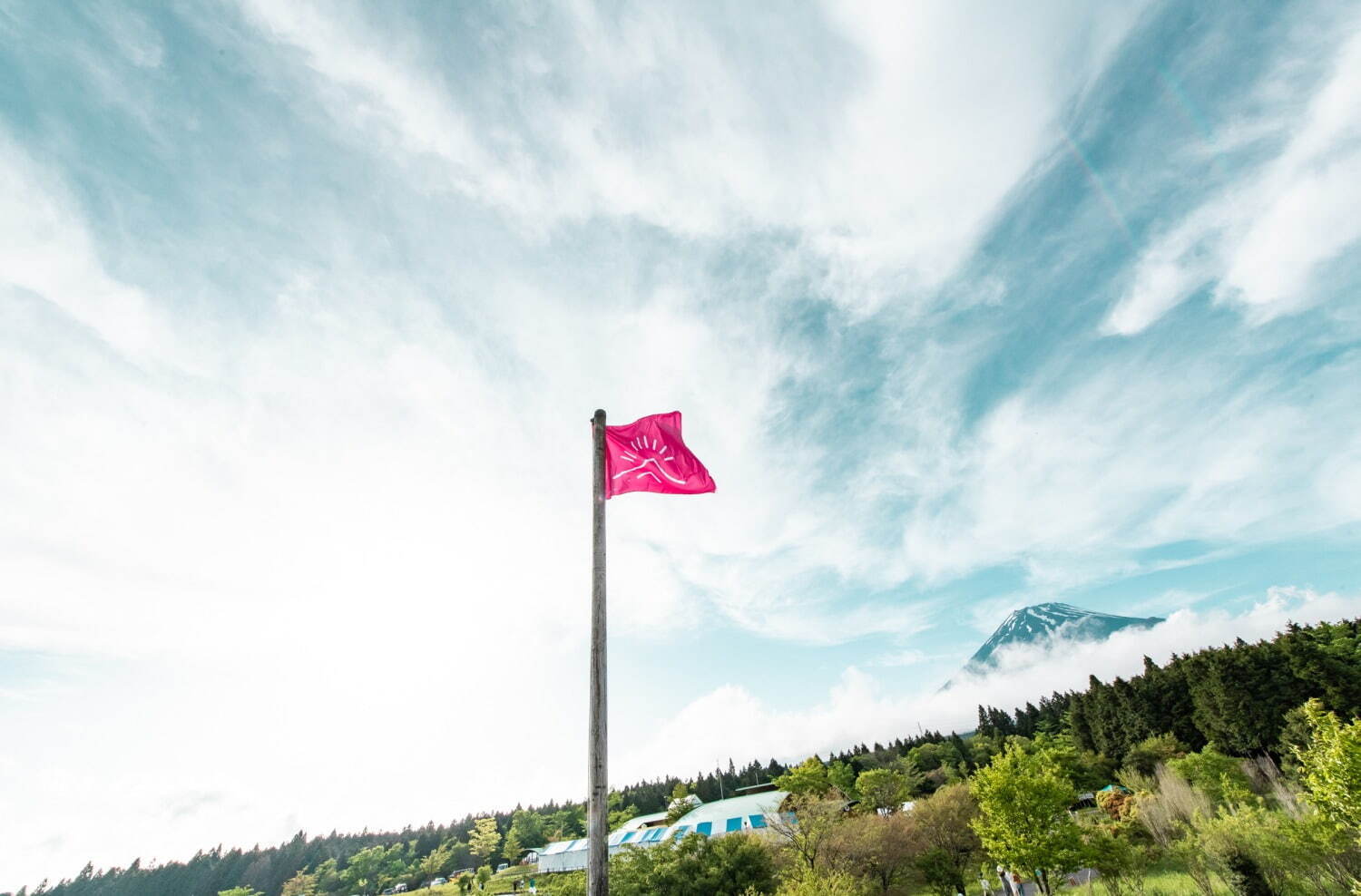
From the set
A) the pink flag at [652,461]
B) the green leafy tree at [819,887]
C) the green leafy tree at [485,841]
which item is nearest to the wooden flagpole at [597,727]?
the pink flag at [652,461]

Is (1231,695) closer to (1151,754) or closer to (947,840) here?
(1151,754)

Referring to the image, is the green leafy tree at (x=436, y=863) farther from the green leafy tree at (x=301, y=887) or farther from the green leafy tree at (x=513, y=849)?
the green leafy tree at (x=301, y=887)

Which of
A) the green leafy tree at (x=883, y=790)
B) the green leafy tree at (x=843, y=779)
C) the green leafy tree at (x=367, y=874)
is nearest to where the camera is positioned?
the green leafy tree at (x=883, y=790)

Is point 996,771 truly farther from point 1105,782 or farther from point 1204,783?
point 1105,782

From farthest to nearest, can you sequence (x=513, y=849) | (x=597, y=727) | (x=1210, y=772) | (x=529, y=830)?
1. (x=529, y=830)
2. (x=513, y=849)
3. (x=1210, y=772)
4. (x=597, y=727)

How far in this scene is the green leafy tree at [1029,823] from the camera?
30.9 meters

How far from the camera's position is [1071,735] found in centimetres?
8969

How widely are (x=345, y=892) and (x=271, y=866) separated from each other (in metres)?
37.3

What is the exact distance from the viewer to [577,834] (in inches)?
4424

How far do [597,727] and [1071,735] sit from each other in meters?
112

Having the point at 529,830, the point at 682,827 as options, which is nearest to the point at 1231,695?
the point at 682,827

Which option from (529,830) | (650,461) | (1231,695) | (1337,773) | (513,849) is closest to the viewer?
(650,461)

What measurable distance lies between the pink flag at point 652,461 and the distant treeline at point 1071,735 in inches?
3071

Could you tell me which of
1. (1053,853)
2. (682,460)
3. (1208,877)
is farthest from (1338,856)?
(682,460)
